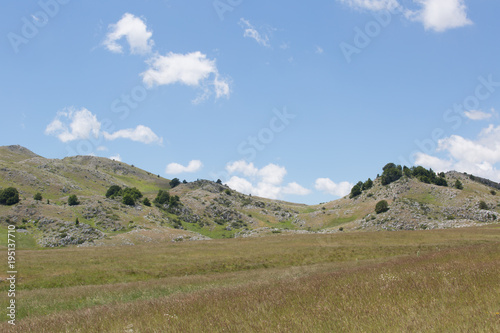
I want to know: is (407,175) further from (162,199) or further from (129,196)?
(129,196)

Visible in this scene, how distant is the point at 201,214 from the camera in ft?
476

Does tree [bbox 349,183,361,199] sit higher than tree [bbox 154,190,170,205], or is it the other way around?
tree [bbox 349,183,361,199]

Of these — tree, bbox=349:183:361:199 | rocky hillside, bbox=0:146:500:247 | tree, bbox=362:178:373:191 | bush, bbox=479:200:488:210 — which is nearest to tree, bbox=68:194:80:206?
rocky hillside, bbox=0:146:500:247

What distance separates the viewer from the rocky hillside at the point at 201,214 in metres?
89.8

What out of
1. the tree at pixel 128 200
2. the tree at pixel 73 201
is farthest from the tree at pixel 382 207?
the tree at pixel 73 201

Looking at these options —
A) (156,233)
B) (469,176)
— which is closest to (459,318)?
(156,233)

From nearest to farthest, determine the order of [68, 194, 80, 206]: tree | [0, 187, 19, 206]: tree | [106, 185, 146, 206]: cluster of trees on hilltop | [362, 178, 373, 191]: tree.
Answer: [0, 187, 19, 206]: tree → [68, 194, 80, 206]: tree → [106, 185, 146, 206]: cluster of trees on hilltop → [362, 178, 373, 191]: tree

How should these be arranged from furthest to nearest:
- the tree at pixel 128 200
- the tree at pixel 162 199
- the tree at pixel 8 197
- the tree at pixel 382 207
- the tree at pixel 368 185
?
the tree at pixel 368 185
the tree at pixel 162 199
the tree at pixel 128 200
the tree at pixel 382 207
the tree at pixel 8 197

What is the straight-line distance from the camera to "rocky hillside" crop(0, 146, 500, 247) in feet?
294

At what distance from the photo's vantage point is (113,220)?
10138 cm

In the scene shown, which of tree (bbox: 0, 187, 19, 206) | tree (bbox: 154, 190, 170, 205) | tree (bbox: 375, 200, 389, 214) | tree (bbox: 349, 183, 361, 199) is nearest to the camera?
tree (bbox: 0, 187, 19, 206)

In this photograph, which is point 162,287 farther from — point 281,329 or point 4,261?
point 4,261

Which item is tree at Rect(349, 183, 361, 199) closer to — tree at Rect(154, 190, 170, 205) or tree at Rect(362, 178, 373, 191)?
tree at Rect(362, 178, 373, 191)

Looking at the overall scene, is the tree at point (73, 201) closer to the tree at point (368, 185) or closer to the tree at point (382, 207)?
the tree at point (382, 207)
